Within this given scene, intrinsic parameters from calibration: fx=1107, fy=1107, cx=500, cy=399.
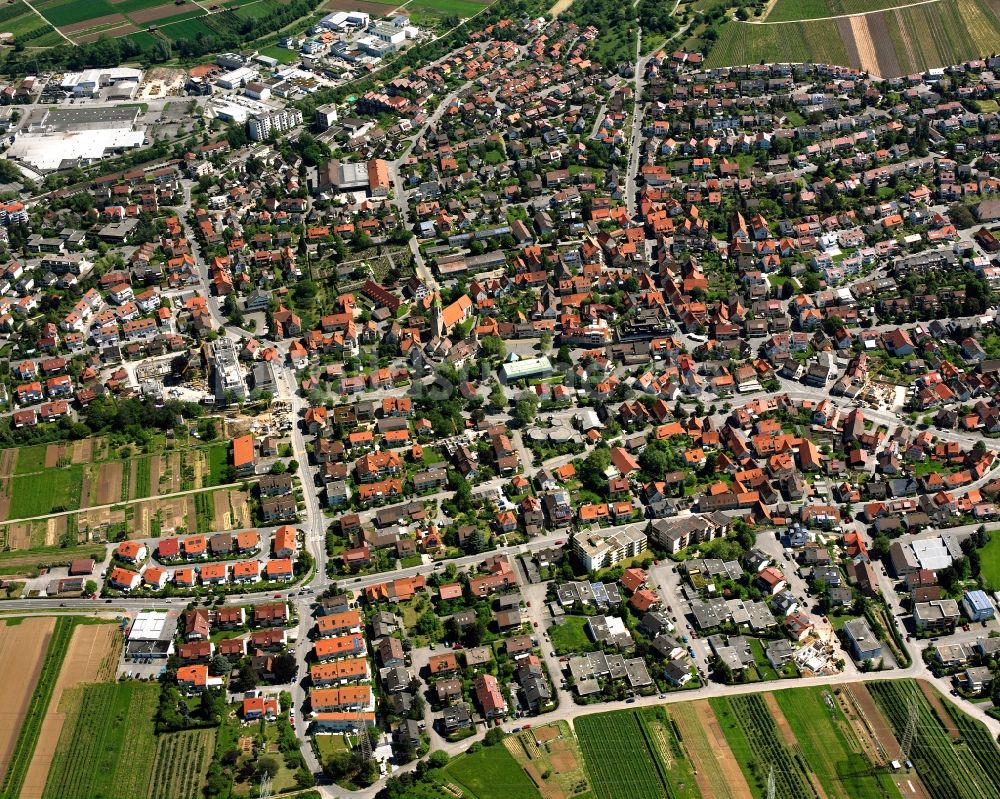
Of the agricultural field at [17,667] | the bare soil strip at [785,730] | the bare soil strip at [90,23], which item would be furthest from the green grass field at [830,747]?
the bare soil strip at [90,23]

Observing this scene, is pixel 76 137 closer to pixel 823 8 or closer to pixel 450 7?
pixel 450 7

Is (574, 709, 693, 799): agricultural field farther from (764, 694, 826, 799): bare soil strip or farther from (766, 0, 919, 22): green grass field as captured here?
(766, 0, 919, 22): green grass field

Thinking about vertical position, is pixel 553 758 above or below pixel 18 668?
below

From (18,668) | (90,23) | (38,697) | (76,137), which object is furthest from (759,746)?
(90,23)

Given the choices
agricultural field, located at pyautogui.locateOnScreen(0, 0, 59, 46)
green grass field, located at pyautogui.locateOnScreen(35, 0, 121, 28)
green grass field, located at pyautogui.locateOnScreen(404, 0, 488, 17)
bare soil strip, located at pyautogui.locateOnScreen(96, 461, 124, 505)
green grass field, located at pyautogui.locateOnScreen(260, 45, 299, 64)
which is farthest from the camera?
green grass field, located at pyautogui.locateOnScreen(35, 0, 121, 28)

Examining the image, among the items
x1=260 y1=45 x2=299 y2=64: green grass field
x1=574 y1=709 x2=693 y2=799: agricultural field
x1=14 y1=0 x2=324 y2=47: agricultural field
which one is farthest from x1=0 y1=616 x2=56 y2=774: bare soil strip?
x1=14 y1=0 x2=324 y2=47: agricultural field

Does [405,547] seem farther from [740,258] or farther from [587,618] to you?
[740,258]

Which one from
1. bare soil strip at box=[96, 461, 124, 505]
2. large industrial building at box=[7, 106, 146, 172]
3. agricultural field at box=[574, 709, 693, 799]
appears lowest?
agricultural field at box=[574, 709, 693, 799]
